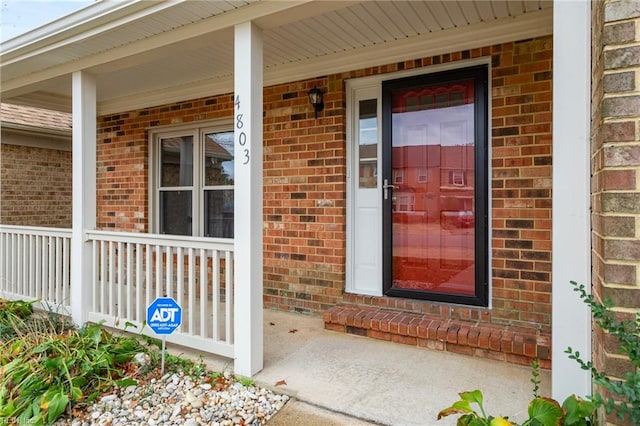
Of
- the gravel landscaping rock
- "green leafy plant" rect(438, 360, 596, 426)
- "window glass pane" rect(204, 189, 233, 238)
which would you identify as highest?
"window glass pane" rect(204, 189, 233, 238)

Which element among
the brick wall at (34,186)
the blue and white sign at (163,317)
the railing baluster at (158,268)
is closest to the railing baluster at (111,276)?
the railing baluster at (158,268)

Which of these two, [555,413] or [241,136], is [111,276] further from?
[555,413]

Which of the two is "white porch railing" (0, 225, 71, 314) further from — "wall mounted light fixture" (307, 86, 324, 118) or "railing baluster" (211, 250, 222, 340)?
"wall mounted light fixture" (307, 86, 324, 118)

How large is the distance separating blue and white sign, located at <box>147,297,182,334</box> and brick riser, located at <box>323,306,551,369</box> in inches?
53.9

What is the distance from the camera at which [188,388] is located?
2.51 metres

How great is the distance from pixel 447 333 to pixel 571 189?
160 cm

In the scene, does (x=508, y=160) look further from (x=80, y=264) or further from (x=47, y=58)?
(x=47, y=58)

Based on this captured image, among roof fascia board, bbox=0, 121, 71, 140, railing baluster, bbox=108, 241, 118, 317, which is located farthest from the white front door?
roof fascia board, bbox=0, 121, 71, 140

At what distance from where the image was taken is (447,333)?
2.96 m

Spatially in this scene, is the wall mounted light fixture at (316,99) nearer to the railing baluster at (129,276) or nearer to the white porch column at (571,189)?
the railing baluster at (129,276)

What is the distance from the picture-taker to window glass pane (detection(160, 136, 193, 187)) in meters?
5.01

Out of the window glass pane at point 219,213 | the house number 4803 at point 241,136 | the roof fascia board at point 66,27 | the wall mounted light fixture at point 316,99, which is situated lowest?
the window glass pane at point 219,213

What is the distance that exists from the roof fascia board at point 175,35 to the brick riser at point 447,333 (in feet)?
7.98

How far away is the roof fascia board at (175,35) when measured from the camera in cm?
248
